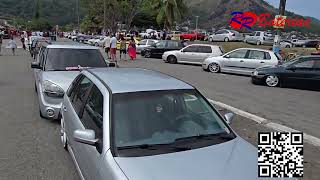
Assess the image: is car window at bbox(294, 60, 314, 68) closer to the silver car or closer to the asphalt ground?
the asphalt ground

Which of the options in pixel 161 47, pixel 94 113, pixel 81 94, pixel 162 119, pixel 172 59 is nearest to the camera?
pixel 162 119

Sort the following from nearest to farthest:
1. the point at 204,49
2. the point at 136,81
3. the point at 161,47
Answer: the point at 136,81
the point at 204,49
the point at 161,47

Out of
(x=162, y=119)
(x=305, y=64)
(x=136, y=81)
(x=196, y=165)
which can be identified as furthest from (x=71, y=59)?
(x=305, y=64)

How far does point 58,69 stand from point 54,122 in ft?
5.12

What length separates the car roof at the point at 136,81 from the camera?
162 inches

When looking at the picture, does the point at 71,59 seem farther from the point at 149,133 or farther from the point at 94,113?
the point at 149,133

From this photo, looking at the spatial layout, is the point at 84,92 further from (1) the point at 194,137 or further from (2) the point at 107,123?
(1) the point at 194,137

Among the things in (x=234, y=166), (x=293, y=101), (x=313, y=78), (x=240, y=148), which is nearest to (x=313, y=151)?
(x=240, y=148)

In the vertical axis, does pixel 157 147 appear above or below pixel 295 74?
above

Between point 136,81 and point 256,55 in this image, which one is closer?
point 136,81

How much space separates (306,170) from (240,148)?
2.10 m

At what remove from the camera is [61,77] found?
26.1 feet

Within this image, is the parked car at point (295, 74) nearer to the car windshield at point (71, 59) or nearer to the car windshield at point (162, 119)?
the car windshield at point (71, 59)

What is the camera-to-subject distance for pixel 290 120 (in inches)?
345
